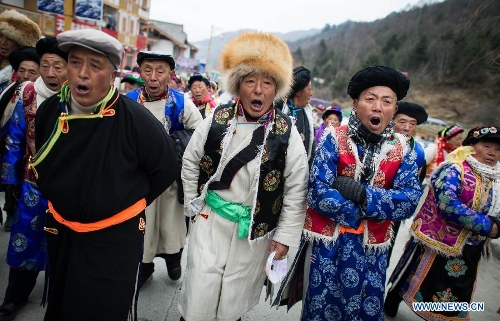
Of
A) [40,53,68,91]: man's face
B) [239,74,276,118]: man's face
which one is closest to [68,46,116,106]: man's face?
[239,74,276,118]: man's face

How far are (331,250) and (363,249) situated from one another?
218mm

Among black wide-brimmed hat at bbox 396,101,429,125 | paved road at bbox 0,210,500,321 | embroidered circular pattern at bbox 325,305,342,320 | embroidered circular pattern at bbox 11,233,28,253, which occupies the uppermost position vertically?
black wide-brimmed hat at bbox 396,101,429,125

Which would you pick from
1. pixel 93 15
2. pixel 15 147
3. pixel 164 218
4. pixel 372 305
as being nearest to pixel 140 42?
pixel 93 15

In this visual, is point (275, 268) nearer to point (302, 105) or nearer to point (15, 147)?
point (15, 147)

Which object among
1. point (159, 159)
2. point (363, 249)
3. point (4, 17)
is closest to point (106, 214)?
point (159, 159)

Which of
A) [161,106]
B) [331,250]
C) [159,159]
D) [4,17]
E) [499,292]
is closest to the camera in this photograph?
[159,159]

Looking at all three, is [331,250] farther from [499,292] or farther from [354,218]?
[499,292]

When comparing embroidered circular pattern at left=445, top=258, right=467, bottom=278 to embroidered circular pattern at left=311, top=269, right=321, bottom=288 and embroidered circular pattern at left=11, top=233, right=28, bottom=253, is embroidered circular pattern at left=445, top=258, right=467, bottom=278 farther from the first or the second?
embroidered circular pattern at left=11, top=233, right=28, bottom=253

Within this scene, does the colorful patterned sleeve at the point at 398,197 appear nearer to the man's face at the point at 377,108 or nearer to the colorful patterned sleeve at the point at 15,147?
the man's face at the point at 377,108

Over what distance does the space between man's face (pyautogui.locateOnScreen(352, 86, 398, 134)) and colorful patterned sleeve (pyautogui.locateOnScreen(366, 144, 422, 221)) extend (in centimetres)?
31

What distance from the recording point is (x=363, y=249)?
221 centimetres

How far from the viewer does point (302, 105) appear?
4.30 metres

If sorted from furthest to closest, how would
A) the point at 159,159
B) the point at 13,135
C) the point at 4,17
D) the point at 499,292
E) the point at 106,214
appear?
the point at 499,292 < the point at 4,17 < the point at 13,135 < the point at 159,159 < the point at 106,214

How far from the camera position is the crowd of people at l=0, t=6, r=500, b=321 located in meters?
1.74
